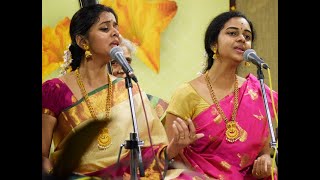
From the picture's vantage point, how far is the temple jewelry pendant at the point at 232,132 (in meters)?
2.89

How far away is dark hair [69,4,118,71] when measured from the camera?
2.89 meters

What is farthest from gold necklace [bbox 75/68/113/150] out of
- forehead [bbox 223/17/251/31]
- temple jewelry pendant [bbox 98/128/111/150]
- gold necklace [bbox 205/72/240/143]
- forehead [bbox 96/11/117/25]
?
forehead [bbox 223/17/251/31]

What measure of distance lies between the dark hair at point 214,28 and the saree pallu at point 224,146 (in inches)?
10.7

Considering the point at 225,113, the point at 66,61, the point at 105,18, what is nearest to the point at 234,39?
the point at 225,113

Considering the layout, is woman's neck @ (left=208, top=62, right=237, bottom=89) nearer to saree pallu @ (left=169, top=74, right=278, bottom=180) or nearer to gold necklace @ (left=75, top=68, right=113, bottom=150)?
saree pallu @ (left=169, top=74, right=278, bottom=180)

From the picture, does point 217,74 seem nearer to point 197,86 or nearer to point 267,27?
point 197,86

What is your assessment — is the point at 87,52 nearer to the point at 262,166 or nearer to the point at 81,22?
the point at 81,22

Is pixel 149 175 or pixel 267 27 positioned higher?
pixel 267 27

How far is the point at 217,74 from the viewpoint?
3.02 metres

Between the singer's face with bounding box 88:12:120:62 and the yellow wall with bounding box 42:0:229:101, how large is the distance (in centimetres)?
47
